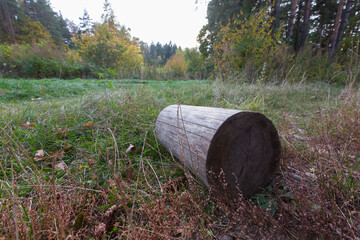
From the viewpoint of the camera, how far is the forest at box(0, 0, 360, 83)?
514cm

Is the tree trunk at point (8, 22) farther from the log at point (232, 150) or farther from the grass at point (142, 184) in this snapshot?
the log at point (232, 150)

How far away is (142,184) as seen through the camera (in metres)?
1.16

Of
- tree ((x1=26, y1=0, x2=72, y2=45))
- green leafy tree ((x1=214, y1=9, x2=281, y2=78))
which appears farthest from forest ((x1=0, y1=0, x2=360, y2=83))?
tree ((x1=26, y1=0, x2=72, y2=45))

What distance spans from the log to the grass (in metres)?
0.11

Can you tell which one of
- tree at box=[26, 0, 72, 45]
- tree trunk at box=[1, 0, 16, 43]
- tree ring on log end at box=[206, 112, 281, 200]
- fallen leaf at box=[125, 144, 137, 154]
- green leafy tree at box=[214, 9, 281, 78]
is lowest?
fallen leaf at box=[125, 144, 137, 154]

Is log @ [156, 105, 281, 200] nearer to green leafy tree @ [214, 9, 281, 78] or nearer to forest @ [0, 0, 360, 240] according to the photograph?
forest @ [0, 0, 360, 240]

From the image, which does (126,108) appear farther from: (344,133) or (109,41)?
(109,41)

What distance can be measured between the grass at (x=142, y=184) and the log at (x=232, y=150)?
0.11 metres

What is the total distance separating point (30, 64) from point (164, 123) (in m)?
11.6

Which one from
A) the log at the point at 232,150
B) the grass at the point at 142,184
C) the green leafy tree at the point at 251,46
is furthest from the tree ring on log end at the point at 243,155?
the green leafy tree at the point at 251,46

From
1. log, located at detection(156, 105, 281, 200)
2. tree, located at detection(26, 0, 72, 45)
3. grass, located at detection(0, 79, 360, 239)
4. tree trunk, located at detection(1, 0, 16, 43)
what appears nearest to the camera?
grass, located at detection(0, 79, 360, 239)

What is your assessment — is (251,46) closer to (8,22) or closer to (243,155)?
(243,155)

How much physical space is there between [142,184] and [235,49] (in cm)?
551

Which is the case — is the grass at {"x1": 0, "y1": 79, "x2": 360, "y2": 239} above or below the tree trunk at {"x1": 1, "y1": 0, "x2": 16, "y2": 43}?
below
